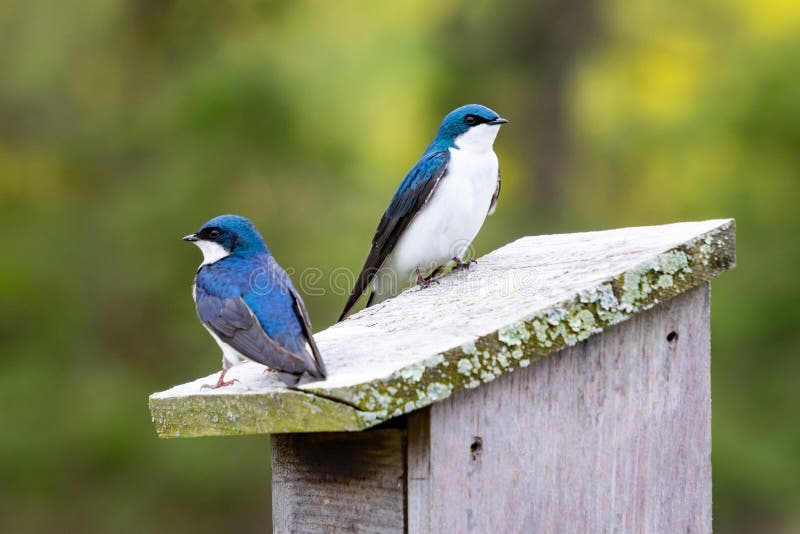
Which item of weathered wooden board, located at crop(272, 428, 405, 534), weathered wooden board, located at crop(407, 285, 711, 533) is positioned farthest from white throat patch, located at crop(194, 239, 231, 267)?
weathered wooden board, located at crop(407, 285, 711, 533)

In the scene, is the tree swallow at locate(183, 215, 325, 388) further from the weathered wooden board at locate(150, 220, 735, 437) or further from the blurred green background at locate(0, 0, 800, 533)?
the blurred green background at locate(0, 0, 800, 533)

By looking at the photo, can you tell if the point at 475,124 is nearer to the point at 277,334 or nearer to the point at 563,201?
the point at 277,334

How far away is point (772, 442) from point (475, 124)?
5849 mm

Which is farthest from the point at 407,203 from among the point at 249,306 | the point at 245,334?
the point at 245,334

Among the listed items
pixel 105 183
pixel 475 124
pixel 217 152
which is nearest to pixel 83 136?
pixel 105 183

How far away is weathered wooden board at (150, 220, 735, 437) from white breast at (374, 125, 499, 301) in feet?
2.83

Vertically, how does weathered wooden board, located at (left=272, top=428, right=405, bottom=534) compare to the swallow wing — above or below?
below

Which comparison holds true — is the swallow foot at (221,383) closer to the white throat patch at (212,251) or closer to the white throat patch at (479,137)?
the white throat patch at (212,251)

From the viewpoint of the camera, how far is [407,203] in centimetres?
381

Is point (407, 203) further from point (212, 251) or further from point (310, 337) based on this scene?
point (310, 337)

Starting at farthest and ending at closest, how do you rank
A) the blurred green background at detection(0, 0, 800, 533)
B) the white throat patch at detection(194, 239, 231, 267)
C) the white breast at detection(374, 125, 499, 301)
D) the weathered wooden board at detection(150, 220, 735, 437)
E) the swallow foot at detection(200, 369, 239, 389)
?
1. the blurred green background at detection(0, 0, 800, 533)
2. the white breast at detection(374, 125, 499, 301)
3. the white throat patch at detection(194, 239, 231, 267)
4. the swallow foot at detection(200, 369, 239, 389)
5. the weathered wooden board at detection(150, 220, 735, 437)

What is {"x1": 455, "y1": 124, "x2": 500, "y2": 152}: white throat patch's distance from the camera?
384cm

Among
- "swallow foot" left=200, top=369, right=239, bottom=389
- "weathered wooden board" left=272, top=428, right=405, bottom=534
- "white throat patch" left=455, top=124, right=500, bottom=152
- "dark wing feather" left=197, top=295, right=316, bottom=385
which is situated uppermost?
"white throat patch" left=455, top=124, right=500, bottom=152

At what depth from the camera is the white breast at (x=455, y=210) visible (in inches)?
147
